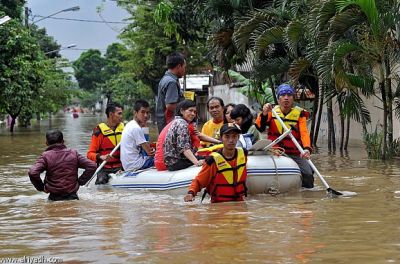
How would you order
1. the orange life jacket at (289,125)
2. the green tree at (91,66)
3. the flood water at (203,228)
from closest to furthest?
the flood water at (203,228) → the orange life jacket at (289,125) → the green tree at (91,66)

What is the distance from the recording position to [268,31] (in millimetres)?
16094

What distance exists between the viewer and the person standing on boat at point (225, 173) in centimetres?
731

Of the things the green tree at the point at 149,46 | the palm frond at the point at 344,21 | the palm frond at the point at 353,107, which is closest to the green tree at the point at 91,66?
the green tree at the point at 149,46

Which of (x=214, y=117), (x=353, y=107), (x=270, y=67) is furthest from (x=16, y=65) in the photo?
(x=214, y=117)

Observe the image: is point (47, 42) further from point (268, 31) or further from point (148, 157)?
point (148, 157)

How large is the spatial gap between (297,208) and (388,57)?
6.51 meters

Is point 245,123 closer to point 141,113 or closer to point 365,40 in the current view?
point 141,113

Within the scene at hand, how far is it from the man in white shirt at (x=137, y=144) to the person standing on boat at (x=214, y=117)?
886 mm

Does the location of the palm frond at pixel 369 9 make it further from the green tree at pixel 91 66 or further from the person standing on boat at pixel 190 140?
the green tree at pixel 91 66

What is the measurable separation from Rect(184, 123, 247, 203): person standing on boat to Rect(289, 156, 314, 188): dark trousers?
5.85ft

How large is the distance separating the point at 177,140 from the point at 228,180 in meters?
1.52

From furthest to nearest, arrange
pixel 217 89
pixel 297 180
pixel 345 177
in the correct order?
pixel 217 89 → pixel 345 177 → pixel 297 180

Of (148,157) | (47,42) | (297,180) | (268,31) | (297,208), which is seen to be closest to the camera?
(297,208)

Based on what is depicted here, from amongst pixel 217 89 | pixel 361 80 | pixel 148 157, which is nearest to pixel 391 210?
pixel 148 157
